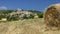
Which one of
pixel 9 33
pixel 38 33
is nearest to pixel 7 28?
pixel 9 33

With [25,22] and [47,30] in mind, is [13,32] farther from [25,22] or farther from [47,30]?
[47,30]

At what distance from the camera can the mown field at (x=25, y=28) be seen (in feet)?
37.3

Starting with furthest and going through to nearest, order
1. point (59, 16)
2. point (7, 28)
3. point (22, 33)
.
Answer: point (7, 28)
point (22, 33)
point (59, 16)

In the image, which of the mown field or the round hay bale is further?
the mown field

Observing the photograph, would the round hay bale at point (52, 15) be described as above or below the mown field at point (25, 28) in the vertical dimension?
above

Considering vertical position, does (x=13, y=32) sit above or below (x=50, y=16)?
below

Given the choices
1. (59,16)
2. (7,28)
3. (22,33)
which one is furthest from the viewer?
(7,28)

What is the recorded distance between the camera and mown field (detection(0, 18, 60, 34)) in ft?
37.3

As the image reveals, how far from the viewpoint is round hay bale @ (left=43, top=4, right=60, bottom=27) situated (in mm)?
10742

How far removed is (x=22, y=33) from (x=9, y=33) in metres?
0.93

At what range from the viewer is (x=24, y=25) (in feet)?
40.5

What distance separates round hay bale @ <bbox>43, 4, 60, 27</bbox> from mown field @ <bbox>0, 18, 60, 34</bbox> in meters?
0.37

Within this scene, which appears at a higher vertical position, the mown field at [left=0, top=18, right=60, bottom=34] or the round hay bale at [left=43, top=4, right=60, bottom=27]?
the round hay bale at [left=43, top=4, right=60, bottom=27]

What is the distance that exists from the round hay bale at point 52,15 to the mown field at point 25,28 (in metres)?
0.37
